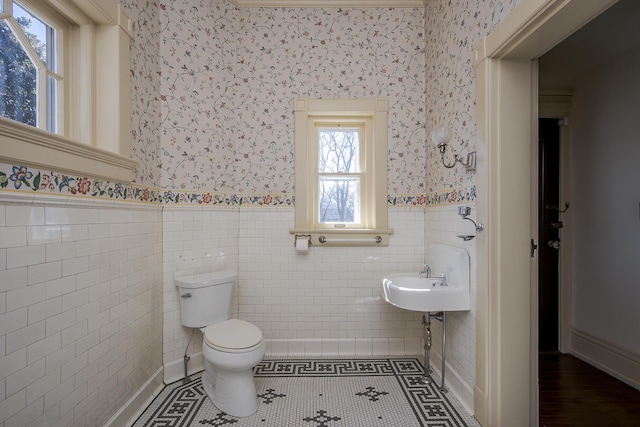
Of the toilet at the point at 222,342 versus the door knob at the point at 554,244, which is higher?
the door knob at the point at 554,244

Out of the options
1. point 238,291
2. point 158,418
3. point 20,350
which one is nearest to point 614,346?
point 238,291

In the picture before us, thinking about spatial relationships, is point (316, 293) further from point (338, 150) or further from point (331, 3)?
A: point (331, 3)

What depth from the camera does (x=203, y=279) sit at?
87.2 inches

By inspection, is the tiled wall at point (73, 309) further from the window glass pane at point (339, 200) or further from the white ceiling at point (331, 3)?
the white ceiling at point (331, 3)

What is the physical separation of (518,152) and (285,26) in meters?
2.07

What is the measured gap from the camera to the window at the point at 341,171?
8.75ft

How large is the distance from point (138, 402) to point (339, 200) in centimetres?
199

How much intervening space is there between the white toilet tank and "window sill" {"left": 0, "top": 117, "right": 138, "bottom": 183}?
801 millimetres

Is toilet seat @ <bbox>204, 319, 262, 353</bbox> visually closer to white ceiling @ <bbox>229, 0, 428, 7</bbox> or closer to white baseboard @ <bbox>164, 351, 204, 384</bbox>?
white baseboard @ <bbox>164, 351, 204, 384</bbox>

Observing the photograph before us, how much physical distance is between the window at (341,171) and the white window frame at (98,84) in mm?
1255

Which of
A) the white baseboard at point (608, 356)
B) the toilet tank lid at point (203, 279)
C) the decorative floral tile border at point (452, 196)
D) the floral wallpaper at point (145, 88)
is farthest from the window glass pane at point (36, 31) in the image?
the white baseboard at point (608, 356)

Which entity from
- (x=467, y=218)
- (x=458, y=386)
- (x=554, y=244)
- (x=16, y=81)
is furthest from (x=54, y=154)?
(x=554, y=244)

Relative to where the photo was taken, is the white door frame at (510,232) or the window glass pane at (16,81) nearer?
the window glass pane at (16,81)

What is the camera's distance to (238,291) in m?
2.68
